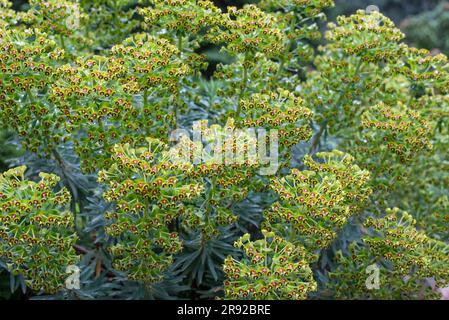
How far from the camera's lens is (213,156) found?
11.6 ft

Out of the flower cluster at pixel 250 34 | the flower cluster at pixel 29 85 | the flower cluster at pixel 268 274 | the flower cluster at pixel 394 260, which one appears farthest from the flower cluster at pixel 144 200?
the flower cluster at pixel 394 260

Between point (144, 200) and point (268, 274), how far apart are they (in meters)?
0.87

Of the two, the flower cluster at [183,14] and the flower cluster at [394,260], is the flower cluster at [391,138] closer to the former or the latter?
the flower cluster at [394,260]

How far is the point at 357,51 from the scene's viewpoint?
455cm

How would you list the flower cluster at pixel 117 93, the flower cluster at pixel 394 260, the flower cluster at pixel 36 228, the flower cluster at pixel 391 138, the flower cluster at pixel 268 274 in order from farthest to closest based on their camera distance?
the flower cluster at pixel 391 138 → the flower cluster at pixel 394 260 → the flower cluster at pixel 117 93 → the flower cluster at pixel 36 228 → the flower cluster at pixel 268 274

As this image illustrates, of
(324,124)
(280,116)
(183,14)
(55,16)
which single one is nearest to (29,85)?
(55,16)

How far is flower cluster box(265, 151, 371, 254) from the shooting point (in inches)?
137

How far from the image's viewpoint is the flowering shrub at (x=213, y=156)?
350 centimetres

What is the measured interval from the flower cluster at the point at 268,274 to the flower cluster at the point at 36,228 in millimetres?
1108

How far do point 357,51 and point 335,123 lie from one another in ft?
2.22

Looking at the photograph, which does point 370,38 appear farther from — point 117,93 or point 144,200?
point 144,200

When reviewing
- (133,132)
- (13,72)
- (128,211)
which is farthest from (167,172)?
(13,72)

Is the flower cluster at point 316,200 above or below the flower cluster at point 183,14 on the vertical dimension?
below
